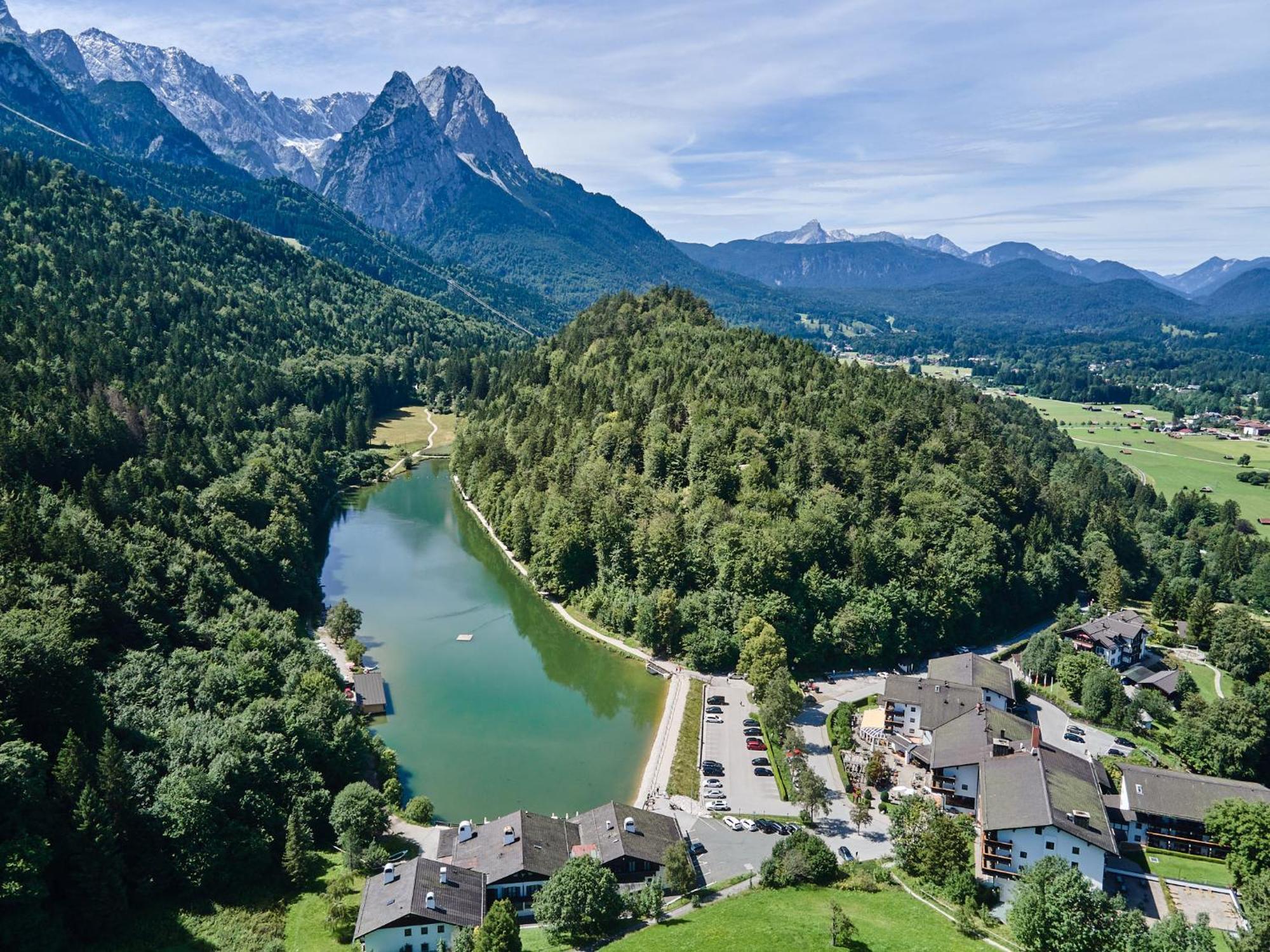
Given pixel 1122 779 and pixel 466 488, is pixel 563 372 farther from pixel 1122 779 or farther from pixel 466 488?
pixel 1122 779

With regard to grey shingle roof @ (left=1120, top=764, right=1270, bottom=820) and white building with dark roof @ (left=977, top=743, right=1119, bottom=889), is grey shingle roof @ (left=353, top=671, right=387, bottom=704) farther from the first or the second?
grey shingle roof @ (left=1120, top=764, right=1270, bottom=820)

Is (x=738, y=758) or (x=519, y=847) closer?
(x=519, y=847)

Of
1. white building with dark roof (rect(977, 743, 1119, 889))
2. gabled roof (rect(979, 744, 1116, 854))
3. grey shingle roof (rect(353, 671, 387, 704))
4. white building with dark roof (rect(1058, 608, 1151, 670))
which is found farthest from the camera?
white building with dark roof (rect(1058, 608, 1151, 670))

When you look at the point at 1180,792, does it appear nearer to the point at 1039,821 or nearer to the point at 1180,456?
the point at 1039,821

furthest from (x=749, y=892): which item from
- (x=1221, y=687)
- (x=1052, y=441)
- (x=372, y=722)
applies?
(x=1052, y=441)

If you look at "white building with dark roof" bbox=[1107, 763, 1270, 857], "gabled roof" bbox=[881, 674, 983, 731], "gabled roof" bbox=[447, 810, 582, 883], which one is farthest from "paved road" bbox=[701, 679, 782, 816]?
"white building with dark roof" bbox=[1107, 763, 1270, 857]

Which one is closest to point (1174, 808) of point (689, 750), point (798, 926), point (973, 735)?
point (973, 735)
